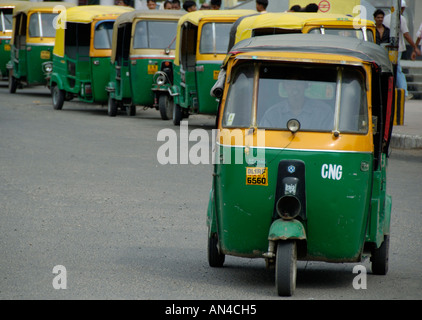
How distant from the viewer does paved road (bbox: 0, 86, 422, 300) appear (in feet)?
22.4

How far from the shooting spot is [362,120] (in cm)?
682

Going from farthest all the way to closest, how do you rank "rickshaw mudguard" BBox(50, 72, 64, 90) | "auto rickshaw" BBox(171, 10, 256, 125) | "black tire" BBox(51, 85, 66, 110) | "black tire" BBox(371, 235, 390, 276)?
"black tire" BBox(51, 85, 66, 110) < "rickshaw mudguard" BBox(50, 72, 64, 90) < "auto rickshaw" BBox(171, 10, 256, 125) < "black tire" BBox(371, 235, 390, 276)

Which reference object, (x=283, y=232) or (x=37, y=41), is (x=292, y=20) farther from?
(x=37, y=41)

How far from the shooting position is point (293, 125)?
6699 millimetres

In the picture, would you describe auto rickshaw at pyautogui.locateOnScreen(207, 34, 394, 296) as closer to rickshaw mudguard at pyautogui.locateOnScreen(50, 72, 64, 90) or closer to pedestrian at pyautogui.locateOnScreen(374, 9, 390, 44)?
pedestrian at pyautogui.locateOnScreen(374, 9, 390, 44)

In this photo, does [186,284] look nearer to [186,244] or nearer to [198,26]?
[186,244]

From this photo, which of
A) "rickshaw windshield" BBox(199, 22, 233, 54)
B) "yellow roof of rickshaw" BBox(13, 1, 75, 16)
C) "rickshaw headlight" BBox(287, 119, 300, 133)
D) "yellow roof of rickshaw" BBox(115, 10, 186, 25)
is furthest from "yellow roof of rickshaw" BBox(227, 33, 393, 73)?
"yellow roof of rickshaw" BBox(13, 1, 75, 16)

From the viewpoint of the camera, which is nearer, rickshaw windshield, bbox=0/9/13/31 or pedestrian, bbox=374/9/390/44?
pedestrian, bbox=374/9/390/44

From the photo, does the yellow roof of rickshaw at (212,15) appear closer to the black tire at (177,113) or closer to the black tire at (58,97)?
the black tire at (177,113)

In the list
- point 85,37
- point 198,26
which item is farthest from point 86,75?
point 198,26

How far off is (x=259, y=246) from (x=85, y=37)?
17558 mm

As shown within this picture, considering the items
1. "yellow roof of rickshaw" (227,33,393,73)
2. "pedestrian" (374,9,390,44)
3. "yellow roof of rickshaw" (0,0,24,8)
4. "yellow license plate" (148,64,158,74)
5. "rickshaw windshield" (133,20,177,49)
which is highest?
"yellow roof of rickshaw" (227,33,393,73)

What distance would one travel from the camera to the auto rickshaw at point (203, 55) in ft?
60.5

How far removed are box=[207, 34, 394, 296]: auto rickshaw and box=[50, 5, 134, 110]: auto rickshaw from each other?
51.1 feet
